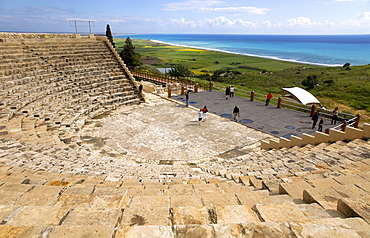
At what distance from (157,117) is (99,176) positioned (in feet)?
28.5

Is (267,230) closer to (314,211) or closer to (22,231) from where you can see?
(314,211)

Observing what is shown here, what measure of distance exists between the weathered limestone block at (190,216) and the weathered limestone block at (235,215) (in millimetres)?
185

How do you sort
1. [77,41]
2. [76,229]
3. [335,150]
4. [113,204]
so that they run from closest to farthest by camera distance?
[76,229]
[113,204]
[335,150]
[77,41]

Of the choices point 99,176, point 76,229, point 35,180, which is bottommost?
point 99,176

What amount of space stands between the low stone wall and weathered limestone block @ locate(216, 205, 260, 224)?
7228 mm

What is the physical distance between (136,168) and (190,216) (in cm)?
498

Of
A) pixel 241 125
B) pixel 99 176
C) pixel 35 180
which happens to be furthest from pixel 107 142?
pixel 241 125

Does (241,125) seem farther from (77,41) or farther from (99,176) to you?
(77,41)

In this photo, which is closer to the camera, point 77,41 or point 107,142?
point 107,142

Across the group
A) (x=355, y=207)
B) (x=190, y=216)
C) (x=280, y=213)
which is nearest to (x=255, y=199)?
(x=280, y=213)

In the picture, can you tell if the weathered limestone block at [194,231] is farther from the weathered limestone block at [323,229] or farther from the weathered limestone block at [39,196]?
the weathered limestone block at [39,196]

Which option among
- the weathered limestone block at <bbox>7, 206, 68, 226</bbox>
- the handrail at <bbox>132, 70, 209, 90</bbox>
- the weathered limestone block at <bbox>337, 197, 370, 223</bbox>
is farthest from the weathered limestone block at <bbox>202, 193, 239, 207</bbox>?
the handrail at <bbox>132, 70, 209, 90</bbox>

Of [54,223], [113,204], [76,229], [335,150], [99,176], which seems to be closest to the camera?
[76,229]

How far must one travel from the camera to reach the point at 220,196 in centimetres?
426
